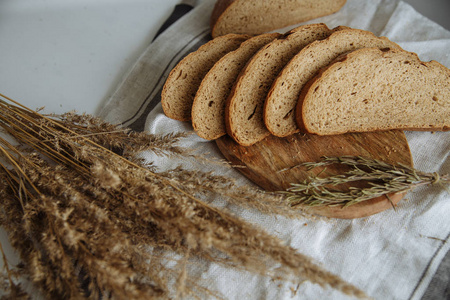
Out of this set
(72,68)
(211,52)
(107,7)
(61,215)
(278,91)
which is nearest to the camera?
(61,215)

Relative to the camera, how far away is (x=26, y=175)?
1858 mm

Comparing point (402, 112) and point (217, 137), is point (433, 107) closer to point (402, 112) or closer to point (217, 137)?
point (402, 112)

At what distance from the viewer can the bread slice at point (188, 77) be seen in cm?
252

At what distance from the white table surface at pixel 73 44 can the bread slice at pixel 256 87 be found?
4.21ft

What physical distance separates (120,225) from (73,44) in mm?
2192

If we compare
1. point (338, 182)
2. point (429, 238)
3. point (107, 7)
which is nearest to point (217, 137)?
point (338, 182)

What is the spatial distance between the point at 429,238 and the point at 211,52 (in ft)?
6.43

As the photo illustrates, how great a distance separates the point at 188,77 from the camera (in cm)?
258

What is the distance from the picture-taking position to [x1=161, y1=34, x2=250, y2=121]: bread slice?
2516 mm

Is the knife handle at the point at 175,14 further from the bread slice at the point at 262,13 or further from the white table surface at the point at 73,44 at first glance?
the bread slice at the point at 262,13

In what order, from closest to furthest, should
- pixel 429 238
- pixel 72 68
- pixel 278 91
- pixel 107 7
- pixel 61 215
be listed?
pixel 61 215
pixel 429 238
pixel 278 91
pixel 72 68
pixel 107 7

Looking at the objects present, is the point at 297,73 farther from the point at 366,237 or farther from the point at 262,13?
the point at 366,237

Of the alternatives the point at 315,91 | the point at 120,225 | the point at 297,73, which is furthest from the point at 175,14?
the point at 120,225

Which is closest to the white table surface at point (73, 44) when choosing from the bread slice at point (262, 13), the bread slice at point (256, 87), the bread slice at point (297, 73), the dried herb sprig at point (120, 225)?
the bread slice at point (262, 13)
